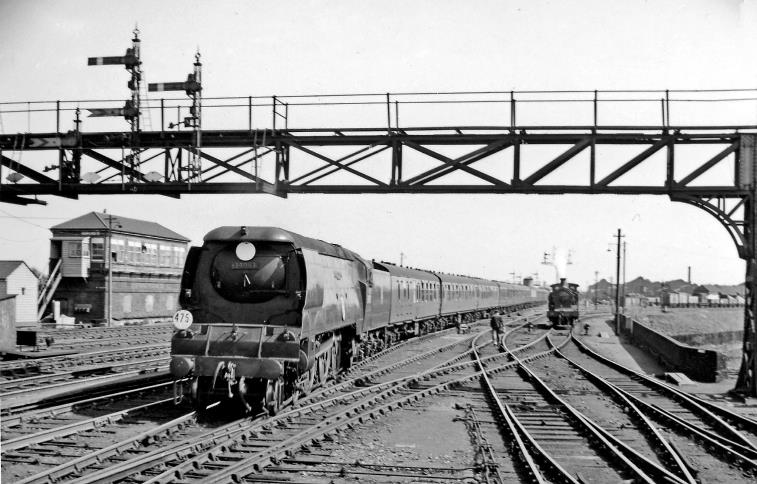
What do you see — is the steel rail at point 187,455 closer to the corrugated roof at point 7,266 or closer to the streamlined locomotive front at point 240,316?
the streamlined locomotive front at point 240,316

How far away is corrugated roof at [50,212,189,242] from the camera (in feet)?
137

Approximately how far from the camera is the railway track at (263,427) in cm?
723

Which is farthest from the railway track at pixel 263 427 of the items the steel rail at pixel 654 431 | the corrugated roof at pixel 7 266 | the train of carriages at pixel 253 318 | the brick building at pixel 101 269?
the corrugated roof at pixel 7 266

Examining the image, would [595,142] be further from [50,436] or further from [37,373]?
[37,373]

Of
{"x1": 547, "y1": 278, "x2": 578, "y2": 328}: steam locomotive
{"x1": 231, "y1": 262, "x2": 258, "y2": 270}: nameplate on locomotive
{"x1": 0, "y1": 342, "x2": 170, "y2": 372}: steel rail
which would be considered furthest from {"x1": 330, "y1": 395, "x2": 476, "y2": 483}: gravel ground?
{"x1": 547, "y1": 278, "x2": 578, "y2": 328}: steam locomotive

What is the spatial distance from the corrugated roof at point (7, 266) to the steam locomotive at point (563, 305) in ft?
109

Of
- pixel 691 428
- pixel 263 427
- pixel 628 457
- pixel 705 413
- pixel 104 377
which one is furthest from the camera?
pixel 104 377

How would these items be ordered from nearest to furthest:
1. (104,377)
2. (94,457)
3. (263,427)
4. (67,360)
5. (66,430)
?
(94,457)
(66,430)
(263,427)
(104,377)
(67,360)

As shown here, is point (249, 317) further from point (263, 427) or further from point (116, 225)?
point (116, 225)

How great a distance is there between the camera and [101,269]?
4088cm

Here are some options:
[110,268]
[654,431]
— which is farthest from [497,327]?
[110,268]

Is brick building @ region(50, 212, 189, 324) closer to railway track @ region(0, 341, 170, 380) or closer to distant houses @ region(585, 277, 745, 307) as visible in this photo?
railway track @ region(0, 341, 170, 380)

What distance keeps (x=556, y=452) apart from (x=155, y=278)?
4047 cm

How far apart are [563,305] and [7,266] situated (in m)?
34.9
